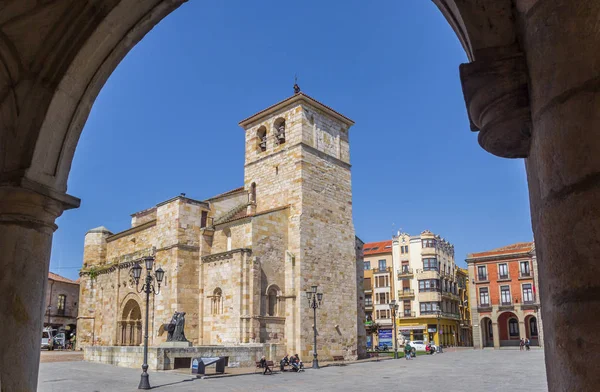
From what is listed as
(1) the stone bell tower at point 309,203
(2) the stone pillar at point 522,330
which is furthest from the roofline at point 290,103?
(2) the stone pillar at point 522,330

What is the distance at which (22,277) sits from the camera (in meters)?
3.48

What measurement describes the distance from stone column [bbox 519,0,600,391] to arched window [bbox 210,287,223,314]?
74.0 feet

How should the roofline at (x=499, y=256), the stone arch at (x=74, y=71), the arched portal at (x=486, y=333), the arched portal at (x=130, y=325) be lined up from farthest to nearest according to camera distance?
the arched portal at (x=486, y=333) < the roofline at (x=499, y=256) < the arched portal at (x=130, y=325) < the stone arch at (x=74, y=71)

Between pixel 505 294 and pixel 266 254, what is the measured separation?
1220 inches

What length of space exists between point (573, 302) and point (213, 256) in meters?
23.3

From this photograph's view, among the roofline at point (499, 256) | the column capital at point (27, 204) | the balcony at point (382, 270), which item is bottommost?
the column capital at point (27, 204)

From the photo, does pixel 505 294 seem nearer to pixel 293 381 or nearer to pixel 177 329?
pixel 177 329

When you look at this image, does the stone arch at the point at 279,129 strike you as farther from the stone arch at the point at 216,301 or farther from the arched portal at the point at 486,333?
the arched portal at the point at 486,333

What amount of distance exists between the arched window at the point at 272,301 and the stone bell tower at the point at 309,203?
432mm

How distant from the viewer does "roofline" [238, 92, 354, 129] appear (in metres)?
26.1

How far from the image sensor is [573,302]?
1518mm

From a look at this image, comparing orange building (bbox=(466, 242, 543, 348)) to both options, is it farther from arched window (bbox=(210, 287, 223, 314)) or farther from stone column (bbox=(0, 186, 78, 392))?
stone column (bbox=(0, 186, 78, 392))

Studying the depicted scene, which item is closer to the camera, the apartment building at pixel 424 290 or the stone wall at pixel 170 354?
the stone wall at pixel 170 354

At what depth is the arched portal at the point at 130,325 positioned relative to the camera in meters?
27.5
